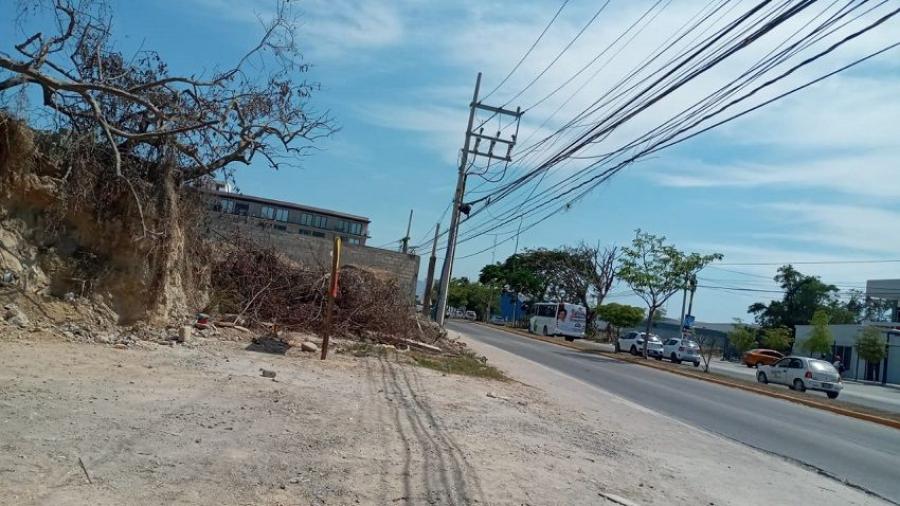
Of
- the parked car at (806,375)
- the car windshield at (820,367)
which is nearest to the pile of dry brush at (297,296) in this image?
the parked car at (806,375)

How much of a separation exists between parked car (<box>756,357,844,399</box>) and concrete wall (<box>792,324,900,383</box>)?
22.4m

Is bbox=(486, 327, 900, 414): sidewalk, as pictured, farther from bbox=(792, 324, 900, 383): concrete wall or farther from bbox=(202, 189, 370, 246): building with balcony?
bbox=(202, 189, 370, 246): building with balcony

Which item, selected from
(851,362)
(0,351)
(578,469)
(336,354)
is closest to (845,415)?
(336,354)

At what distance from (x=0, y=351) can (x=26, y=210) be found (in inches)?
146

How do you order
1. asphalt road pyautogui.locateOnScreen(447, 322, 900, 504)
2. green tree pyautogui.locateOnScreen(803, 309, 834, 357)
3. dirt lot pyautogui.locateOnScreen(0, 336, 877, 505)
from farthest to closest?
green tree pyautogui.locateOnScreen(803, 309, 834, 357), asphalt road pyautogui.locateOnScreen(447, 322, 900, 504), dirt lot pyautogui.locateOnScreen(0, 336, 877, 505)

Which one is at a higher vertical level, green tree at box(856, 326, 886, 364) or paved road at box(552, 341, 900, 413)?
green tree at box(856, 326, 886, 364)

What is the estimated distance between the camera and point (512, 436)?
9.93 meters

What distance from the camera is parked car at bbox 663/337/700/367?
42438mm

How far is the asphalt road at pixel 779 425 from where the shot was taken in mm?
11617

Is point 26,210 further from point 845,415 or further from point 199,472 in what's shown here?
point 845,415

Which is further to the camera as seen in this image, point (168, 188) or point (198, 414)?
point (168, 188)

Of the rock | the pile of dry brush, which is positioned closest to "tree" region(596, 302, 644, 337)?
the pile of dry brush

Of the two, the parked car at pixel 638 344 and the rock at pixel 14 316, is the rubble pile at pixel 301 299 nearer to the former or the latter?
the rock at pixel 14 316

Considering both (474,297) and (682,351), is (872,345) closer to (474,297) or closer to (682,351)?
(682,351)
